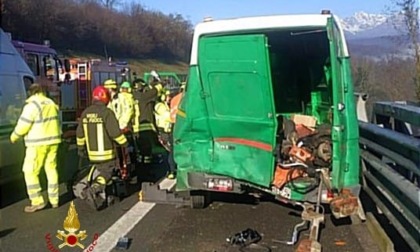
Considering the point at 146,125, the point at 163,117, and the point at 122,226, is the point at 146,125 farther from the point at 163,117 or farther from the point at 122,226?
the point at 122,226

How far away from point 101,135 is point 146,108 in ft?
10.7

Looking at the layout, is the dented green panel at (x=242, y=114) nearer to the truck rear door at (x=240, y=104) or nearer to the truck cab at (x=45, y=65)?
the truck rear door at (x=240, y=104)

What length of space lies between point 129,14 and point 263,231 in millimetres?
67217

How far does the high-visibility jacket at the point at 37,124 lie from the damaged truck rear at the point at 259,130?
1.80 metres

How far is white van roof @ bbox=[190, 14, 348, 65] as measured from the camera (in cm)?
659

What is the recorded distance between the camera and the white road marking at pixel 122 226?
6627 millimetres

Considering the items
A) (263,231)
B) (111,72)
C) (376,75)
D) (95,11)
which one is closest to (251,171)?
(263,231)

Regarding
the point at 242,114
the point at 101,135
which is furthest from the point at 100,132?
the point at 242,114

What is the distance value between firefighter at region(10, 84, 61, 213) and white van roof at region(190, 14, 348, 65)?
237 centimetres

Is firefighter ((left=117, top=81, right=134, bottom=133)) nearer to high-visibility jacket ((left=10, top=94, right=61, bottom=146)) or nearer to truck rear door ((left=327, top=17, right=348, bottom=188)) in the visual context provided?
high-visibility jacket ((left=10, top=94, right=61, bottom=146))

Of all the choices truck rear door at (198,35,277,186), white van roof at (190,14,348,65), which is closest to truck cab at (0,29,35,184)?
truck rear door at (198,35,277,186)

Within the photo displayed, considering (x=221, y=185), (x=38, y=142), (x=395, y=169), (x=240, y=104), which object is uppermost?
(x=240, y=104)

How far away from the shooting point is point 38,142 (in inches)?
336

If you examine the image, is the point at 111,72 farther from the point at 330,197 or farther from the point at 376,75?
the point at 330,197
